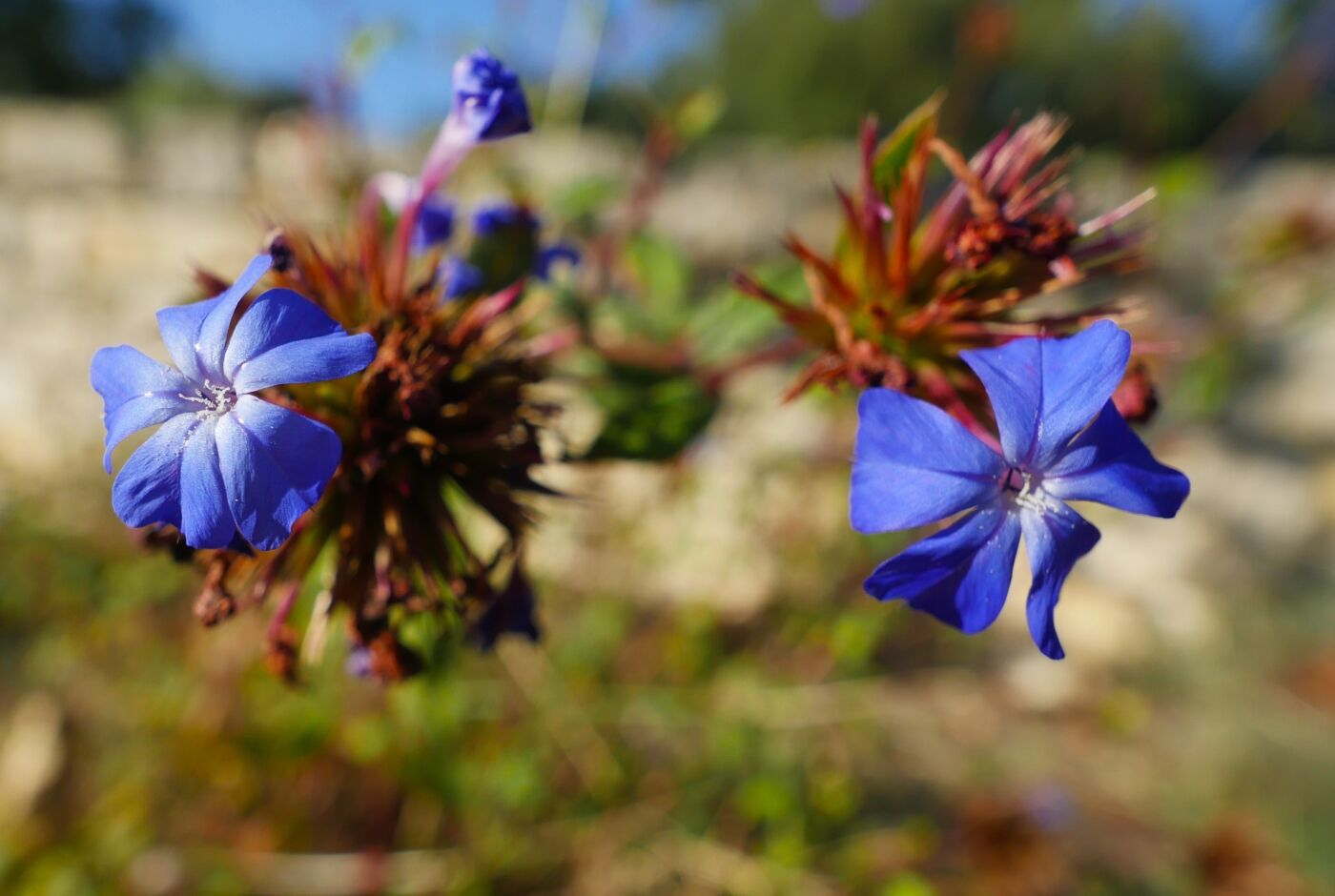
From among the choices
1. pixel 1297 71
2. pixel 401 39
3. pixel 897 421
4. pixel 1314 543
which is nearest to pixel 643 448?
pixel 897 421

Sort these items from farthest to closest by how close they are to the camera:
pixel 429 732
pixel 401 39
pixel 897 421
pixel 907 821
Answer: pixel 907 821
pixel 429 732
pixel 401 39
pixel 897 421

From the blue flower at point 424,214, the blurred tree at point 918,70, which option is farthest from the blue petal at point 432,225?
the blurred tree at point 918,70

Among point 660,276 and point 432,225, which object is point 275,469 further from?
point 660,276

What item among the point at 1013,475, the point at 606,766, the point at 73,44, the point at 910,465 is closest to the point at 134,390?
the point at 910,465

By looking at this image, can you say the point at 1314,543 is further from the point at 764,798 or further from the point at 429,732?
the point at 429,732

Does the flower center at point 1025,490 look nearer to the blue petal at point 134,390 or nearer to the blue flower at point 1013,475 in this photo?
the blue flower at point 1013,475

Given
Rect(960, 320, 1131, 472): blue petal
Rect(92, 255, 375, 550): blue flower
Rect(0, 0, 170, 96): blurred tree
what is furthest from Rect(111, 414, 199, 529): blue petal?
Rect(0, 0, 170, 96): blurred tree

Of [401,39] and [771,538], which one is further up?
[401,39]
